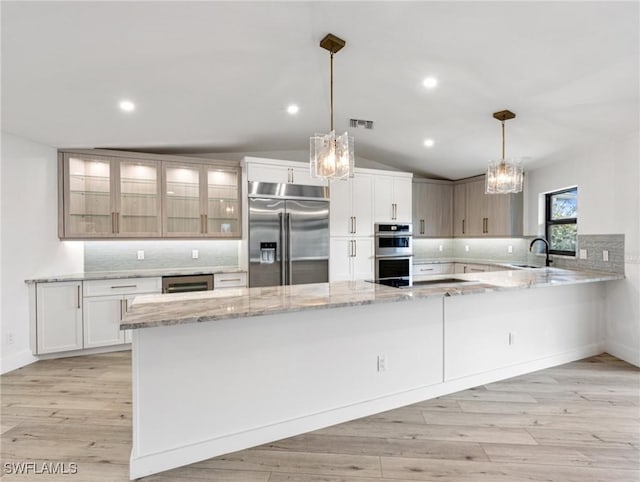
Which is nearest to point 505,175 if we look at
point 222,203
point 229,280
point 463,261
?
point 463,261

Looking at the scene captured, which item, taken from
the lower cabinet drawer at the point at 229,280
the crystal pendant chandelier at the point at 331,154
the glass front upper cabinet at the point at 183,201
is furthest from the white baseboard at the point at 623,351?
the glass front upper cabinet at the point at 183,201

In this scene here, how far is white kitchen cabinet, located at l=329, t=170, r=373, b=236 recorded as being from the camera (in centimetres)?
481

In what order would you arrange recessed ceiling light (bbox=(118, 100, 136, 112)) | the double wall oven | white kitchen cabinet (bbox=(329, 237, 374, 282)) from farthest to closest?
1. the double wall oven
2. white kitchen cabinet (bbox=(329, 237, 374, 282))
3. recessed ceiling light (bbox=(118, 100, 136, 112))

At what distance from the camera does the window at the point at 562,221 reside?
13.9 feet

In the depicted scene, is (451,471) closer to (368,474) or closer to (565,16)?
(368,474)

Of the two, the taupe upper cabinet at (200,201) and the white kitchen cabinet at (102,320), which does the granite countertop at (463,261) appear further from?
the white kitchen cabinet at (102,320)

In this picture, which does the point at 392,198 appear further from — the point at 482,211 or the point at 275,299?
the point at 275,299

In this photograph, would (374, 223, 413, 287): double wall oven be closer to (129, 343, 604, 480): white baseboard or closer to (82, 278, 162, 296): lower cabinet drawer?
(129, 343, 604, 480): white baseboard

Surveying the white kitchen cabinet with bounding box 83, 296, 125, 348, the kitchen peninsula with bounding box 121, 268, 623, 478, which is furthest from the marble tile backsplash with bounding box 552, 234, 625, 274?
the white kitchen cabinet with bounding box 83, 296, 125, 348

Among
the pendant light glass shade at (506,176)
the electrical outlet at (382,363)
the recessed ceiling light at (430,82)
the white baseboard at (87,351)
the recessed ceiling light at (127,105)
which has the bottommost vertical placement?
the white baseboard at (87,351)

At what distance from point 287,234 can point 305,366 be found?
2.37 meters

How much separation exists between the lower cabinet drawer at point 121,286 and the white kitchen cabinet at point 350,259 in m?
2.32

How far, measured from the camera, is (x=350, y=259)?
493cm

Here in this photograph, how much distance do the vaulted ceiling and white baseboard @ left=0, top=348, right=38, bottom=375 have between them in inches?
88.3
